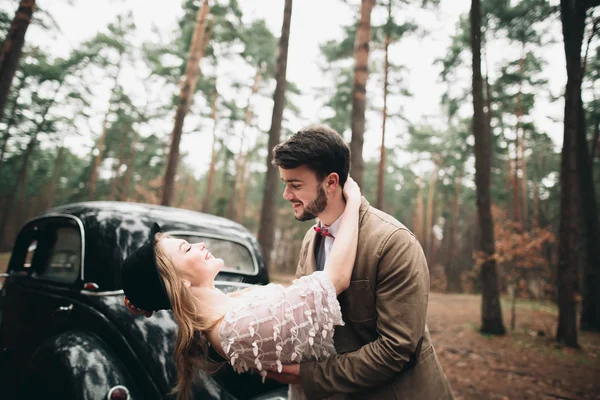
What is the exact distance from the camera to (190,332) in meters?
1.57

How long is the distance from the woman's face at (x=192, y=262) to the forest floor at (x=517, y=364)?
17.1 ft

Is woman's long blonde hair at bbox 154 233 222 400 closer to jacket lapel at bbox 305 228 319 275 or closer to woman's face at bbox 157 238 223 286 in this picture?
woman's face at bbox 157 238 223 286

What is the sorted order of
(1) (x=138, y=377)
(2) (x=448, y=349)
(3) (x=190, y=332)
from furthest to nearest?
(2) (x=448, y=349) < (1) (x=138, y=377) < (3) (x=190, y=332)

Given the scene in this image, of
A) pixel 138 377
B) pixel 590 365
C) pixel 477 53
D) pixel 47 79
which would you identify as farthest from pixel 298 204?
pixel 47 79

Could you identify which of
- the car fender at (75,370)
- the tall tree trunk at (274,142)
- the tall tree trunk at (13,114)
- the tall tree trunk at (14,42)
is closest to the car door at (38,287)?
the car fender at (75,370)

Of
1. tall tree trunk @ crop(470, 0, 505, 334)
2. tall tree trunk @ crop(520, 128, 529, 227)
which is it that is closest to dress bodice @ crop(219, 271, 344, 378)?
tall tree trunk @ crop(470, 0, 505, 334)

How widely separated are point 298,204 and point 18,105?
3013 cm

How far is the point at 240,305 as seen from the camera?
1526mm

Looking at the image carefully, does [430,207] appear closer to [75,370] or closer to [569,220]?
[569,220]

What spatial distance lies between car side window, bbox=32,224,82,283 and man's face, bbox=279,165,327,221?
2563 mm

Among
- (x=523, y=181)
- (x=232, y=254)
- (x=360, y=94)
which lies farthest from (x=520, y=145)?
(x=232, y=254)

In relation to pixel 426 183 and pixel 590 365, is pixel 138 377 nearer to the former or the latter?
pixel 590 365

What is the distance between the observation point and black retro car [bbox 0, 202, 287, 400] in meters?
2.12

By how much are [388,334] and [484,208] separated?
8853 mm
